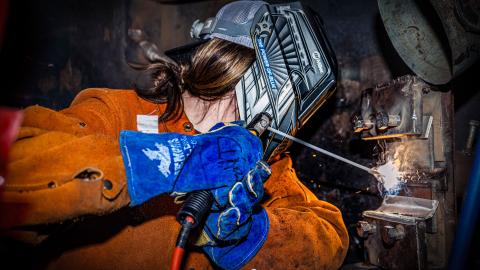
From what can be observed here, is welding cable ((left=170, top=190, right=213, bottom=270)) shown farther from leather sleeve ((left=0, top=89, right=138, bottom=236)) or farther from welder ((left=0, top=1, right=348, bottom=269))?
leather sleeve ((left=0, top=89, right=138, bottom=236))

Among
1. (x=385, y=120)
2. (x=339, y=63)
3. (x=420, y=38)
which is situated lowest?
(x=385, y=120)

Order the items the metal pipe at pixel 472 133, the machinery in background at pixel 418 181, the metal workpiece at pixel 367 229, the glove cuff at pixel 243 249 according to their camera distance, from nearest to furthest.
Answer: the glove cuff at pixel 243 249 < the machinery in background at pixel 418 181 < the metal workpiece at pixel 367 229 < the metal pipe at pixel 472 133

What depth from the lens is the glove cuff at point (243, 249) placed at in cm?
147

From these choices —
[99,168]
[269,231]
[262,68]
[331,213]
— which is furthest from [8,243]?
[331,213]

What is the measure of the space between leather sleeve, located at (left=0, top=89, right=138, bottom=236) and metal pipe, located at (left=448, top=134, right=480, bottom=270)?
1055 millimetres

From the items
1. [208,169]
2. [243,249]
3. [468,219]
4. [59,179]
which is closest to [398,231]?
[468,219]

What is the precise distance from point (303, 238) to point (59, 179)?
1.24 metres

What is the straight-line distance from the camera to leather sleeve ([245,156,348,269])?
5.32 feet

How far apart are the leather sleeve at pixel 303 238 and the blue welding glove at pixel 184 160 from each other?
650 millimetres

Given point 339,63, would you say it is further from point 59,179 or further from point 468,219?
point 59,179

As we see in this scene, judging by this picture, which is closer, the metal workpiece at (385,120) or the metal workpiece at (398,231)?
the metal workpiece at (398,231)

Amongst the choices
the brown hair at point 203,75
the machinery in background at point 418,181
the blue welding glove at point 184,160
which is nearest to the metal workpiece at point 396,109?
the machinery in background at point 418,181

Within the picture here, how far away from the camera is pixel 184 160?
1.05 m

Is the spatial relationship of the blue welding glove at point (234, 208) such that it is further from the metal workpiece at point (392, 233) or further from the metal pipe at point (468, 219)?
the metal workpiece at point (392, 233)
